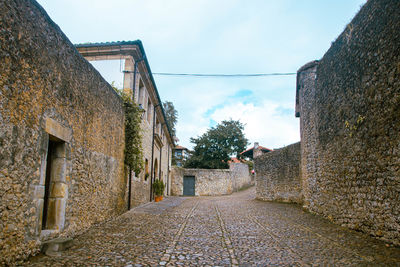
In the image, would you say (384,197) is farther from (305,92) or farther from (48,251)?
(305,92)

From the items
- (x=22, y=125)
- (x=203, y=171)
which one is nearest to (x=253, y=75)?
(x=22, y=125)

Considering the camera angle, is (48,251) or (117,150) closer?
(48,251)

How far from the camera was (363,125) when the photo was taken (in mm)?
6336

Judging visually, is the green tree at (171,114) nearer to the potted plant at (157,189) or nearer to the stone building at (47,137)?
the potted plant at (157,189)

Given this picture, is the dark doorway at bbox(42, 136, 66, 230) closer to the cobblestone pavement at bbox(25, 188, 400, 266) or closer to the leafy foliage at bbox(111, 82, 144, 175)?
the cobblestone pavement at bbox(25, 188, 400, 266)

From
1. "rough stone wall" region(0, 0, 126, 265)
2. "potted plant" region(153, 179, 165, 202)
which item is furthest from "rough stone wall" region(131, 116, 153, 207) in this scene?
"rough stone wall" region(0, 0, 126, 265)

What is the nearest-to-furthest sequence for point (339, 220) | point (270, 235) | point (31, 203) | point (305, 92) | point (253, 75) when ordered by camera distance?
point (31, 203) → point (270, 235) → point (339, 220) → point (305, 92) → point (253, 75)

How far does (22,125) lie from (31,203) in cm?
106

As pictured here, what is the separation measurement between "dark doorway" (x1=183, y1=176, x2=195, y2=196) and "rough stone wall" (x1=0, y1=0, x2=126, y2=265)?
70.7 feet

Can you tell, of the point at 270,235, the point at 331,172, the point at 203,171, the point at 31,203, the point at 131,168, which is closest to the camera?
the point at 31,203

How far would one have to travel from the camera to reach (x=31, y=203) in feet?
13.3

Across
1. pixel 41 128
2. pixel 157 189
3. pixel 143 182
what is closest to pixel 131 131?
pixel 143 182

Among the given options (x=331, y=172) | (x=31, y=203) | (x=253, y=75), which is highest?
(x=253, y=75)

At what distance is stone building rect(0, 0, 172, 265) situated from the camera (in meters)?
3.55
